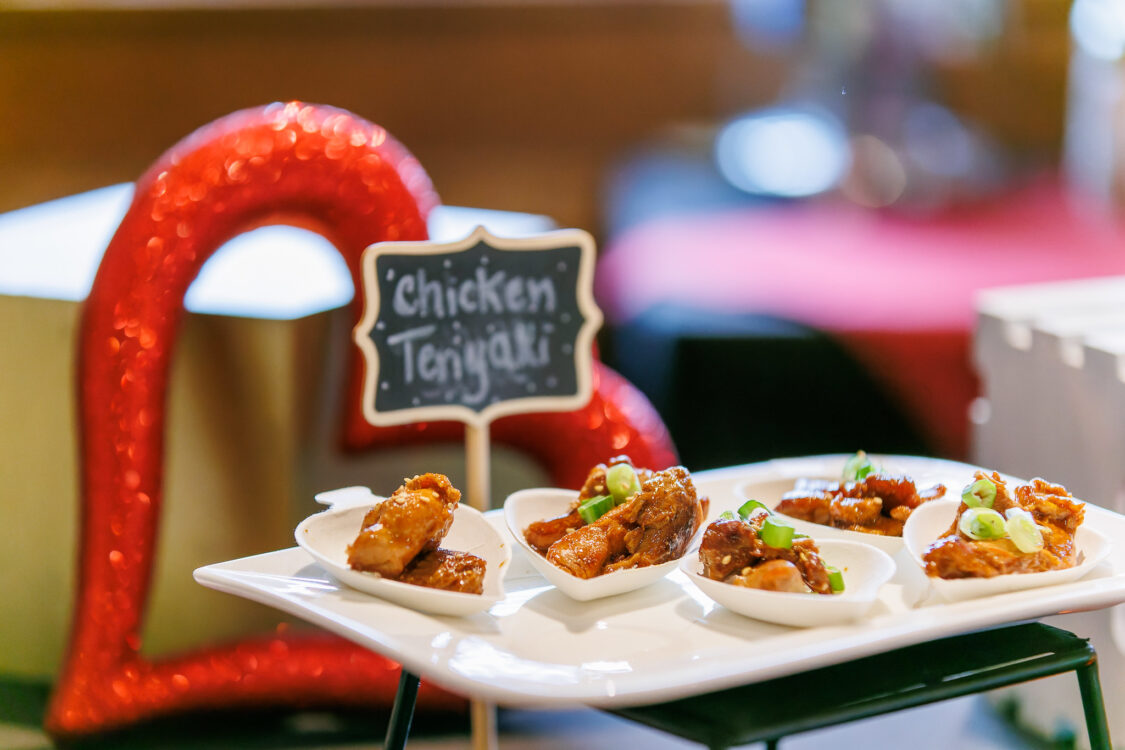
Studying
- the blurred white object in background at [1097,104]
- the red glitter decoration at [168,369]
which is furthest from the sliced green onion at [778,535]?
the blurred white object in background at [1097,104]

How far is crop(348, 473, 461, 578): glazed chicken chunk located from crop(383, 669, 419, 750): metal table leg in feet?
0.82

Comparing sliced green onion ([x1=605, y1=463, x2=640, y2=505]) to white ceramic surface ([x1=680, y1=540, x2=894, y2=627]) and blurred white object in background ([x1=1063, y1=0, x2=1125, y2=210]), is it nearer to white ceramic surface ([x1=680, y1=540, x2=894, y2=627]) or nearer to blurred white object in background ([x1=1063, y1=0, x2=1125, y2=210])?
white ceramic surface ([x1=680, y1=540, x2=894, y2=627])

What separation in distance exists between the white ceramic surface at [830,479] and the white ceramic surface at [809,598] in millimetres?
70

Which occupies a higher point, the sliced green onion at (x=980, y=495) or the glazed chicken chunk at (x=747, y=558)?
the sliced green onion at (x=980, y=495)

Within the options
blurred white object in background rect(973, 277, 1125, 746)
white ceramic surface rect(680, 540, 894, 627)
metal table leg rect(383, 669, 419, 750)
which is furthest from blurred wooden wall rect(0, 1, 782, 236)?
white ceramic surface rect(680, 540, 894, 627)

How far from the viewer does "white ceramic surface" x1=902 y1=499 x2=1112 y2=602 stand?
44.4 inches

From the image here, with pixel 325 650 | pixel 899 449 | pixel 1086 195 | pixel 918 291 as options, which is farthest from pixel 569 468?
pixel 1086 195

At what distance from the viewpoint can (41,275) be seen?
7.16 ft

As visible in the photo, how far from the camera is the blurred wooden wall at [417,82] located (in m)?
4.22

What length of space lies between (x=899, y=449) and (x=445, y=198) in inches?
93.6

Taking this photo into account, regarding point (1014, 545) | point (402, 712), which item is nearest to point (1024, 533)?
point (1014, 545)

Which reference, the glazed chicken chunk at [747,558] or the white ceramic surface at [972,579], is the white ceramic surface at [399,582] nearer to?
the glazed chicken chunk at [747,558]

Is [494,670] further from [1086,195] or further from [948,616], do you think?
[1086,195]

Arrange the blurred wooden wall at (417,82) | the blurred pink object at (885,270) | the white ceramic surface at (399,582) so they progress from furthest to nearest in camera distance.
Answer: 1. the blurred wooden wall at (417,82)
2. the blurred pink object at (885,270)
3. the white ceramic surface at (399,582)
